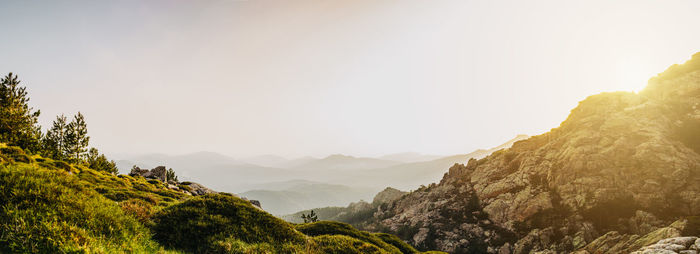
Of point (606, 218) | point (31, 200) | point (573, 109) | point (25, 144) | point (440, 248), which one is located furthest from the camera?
point (573, 109)

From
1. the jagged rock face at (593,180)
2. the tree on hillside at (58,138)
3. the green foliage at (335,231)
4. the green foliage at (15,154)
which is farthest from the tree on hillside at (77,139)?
the jagged rock face at (593,180)

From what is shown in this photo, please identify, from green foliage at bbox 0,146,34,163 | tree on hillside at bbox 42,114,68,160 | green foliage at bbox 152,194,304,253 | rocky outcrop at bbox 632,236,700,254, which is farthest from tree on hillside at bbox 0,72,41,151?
rocky outcrop at bbox 632,236,700,254

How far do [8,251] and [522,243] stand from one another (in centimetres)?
8558

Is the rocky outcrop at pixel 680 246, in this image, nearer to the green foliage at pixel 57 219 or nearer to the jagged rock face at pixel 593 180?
the green foliage at pixel 57 219

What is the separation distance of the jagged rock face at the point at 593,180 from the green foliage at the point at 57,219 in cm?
7925

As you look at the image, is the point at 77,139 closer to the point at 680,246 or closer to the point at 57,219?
the point at 57,219

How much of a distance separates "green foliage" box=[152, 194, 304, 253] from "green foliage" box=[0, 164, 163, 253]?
1.75 m

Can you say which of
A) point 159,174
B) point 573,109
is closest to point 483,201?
point 573,109

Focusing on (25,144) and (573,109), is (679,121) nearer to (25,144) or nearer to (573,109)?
(573,109)

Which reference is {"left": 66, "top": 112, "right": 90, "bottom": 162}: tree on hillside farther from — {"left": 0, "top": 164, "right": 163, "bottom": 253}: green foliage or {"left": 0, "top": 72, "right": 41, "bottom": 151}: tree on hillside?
{"left": 0, "top": 164, "right": 163, "bottom": 253}: green foliage

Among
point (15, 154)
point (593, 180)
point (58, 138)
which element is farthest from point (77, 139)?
point (593, 180)

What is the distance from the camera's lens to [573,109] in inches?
3765

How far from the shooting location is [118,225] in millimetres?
11031

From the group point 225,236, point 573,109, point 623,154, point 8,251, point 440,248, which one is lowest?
point 440,248
